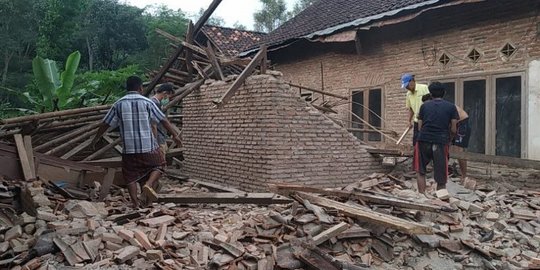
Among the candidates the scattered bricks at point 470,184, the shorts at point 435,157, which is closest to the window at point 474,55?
the scattered bricks at point 470,184

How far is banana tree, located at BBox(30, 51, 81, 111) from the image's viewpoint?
1048 centimetres

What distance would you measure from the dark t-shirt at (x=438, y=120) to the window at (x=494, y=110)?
2932 mm

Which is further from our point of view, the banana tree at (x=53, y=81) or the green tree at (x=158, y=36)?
the green tree at (x=158, y=36)

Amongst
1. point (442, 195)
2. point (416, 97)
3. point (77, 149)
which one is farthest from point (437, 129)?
point (77, 149)

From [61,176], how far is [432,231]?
533 cm

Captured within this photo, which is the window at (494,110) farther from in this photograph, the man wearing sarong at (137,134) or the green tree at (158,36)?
the green tree at (158,36)

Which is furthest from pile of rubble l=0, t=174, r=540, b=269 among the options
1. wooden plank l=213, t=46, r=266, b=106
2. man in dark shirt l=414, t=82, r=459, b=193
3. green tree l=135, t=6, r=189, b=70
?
green tree l=135, t=6, r=189, b=70

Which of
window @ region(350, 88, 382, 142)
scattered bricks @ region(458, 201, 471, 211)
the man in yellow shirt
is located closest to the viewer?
scattered bricks @ region(458, 201, 471, 211)

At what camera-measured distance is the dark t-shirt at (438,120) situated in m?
6.17

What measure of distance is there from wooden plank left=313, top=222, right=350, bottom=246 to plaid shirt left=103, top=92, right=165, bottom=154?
2463 millimetres

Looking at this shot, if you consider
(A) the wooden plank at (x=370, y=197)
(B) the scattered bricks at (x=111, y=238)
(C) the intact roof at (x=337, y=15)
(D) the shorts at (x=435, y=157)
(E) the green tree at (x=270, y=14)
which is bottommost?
(B) the scattered bricks at (x=111, y=238)

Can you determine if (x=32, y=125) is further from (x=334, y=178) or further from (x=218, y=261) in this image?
(x=334, y=178)

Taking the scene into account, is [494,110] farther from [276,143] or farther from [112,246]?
[112,246]

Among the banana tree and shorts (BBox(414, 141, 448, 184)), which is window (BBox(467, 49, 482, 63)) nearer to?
shorts (BBox(414, 141, 448, 184))
